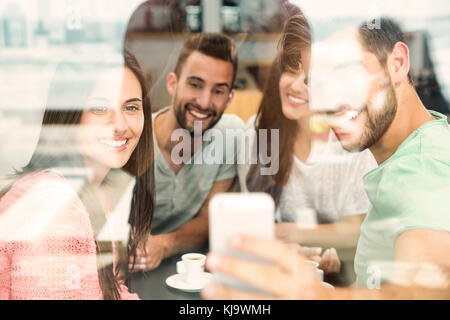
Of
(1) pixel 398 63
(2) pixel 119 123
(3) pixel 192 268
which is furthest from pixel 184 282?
(1) pixel 398 63

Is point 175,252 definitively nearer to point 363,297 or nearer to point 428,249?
point 363,297

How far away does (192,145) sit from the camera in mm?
1529

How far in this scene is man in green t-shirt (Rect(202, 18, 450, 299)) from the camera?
130cm

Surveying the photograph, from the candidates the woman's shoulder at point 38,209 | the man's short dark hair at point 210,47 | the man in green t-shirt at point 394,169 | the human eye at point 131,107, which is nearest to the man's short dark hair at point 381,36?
the man in green t-shirt at point 394,169

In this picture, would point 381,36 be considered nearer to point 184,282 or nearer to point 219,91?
point 219,91

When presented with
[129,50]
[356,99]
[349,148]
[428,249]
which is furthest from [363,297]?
[129,50]

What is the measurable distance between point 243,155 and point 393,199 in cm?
48

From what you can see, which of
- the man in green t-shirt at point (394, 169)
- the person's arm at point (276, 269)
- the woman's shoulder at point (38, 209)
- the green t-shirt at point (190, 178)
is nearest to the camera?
the person's arm at point (276, 269)

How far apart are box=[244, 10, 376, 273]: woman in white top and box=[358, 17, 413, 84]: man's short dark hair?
0.18 m

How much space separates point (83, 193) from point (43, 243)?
0.19m

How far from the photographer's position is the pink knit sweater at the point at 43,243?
1.40 meters

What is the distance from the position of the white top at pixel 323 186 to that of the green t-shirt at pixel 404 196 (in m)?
0.06

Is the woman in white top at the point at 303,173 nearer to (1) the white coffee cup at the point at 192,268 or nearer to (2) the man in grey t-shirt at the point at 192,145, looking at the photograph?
(2) the man in grey t-shirt at the point at 192,145

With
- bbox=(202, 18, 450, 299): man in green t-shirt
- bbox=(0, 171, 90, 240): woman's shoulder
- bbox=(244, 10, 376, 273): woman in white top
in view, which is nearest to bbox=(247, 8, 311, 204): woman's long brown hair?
bbox=(244, 10, 376, 273): woman in white top
